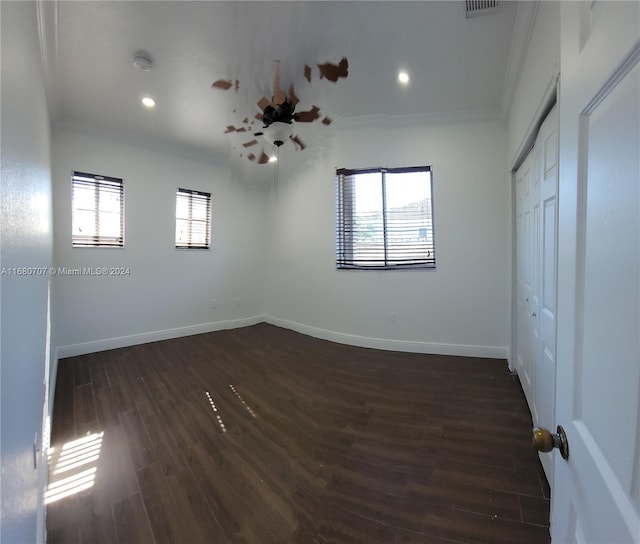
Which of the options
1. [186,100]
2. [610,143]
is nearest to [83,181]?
[186,100]

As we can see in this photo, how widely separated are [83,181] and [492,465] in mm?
4940

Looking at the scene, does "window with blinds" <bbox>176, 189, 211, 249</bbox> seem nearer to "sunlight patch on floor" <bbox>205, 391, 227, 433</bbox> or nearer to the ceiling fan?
the ceiling fan

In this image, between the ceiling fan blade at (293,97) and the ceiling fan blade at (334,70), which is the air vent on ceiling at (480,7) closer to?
the ceiling fan blade at (334,70)

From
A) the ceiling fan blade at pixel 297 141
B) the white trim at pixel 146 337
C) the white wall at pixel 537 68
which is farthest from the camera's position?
the white trim at pixel 146 337

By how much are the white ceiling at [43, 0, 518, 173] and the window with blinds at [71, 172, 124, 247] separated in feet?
2.36

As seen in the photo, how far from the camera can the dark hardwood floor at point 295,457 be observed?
1205 mm

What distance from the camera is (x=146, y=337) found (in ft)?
12.4

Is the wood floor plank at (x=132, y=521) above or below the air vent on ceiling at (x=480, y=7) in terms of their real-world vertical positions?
below

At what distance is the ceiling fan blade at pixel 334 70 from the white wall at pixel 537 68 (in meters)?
1.32

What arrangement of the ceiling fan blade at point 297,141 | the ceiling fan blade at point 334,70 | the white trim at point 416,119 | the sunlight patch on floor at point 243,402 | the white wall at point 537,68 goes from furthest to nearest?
1. the white trim at point 416,119
2. the ceiling fan blade at point 297,141
3. the ceiling fan blade at point 334,70
4. the sunlight patch on floor at point 243,402
5. the white wall at point 537,68

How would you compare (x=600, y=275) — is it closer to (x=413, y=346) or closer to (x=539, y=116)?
(x=539, y=116)

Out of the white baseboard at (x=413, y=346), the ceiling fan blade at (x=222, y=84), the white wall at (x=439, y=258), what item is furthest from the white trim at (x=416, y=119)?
the white baseboard at (x=413, y=346)

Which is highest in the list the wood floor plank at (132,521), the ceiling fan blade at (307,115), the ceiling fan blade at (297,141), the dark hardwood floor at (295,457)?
the ceiling fan blade at (307,115)

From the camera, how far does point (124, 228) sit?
142 inches
